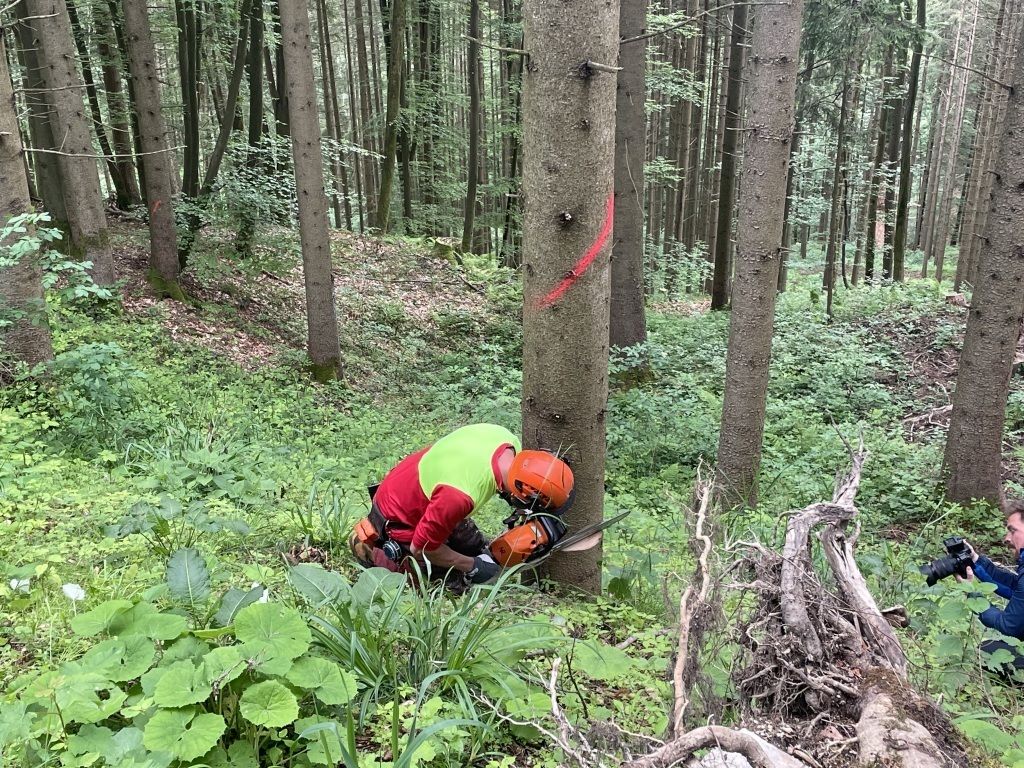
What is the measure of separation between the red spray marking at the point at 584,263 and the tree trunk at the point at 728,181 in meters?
11.0

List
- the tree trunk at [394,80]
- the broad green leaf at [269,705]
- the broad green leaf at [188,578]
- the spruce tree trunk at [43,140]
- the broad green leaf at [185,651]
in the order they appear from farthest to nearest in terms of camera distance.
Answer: the tree trunk at [394,80]
the spruce tree trunk at [43,140]
the broad green leaf at [188,578]
the broad green leaf at [185,651]
the broad green leaf at [269,705]

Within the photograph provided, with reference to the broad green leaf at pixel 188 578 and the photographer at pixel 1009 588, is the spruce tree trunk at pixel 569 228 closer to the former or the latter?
the broad green leaf at pixel 188 578

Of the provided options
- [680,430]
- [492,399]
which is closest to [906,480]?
[680,430]

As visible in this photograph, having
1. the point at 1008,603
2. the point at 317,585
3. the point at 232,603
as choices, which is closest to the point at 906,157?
the point at 1008,603

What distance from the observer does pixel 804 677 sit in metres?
1.78

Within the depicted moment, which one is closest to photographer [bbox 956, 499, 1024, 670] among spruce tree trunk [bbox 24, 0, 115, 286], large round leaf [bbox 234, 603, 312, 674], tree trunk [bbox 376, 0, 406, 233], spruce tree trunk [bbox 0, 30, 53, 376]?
large round leaf [bbox 234, 603, 312, 674]

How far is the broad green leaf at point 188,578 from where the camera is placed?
98.0 inches

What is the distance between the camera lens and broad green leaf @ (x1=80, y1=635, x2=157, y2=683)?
1961 millimetres

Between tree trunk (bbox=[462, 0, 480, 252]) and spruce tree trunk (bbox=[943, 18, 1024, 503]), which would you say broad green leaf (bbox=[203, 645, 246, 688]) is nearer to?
spruce tree trunk (bbox=[943, 18, 1024, 503])

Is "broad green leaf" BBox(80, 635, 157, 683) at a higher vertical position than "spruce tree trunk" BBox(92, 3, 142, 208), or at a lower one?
lower

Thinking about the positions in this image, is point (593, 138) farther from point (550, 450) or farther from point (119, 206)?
point (119, 206)

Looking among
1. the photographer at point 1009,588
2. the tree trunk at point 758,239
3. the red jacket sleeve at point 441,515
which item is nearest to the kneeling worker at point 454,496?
the red jacket sleeve at point 441,515

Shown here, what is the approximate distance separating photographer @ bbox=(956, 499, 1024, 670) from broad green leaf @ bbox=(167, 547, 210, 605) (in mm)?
3790

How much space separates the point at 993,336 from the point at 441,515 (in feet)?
18.4
